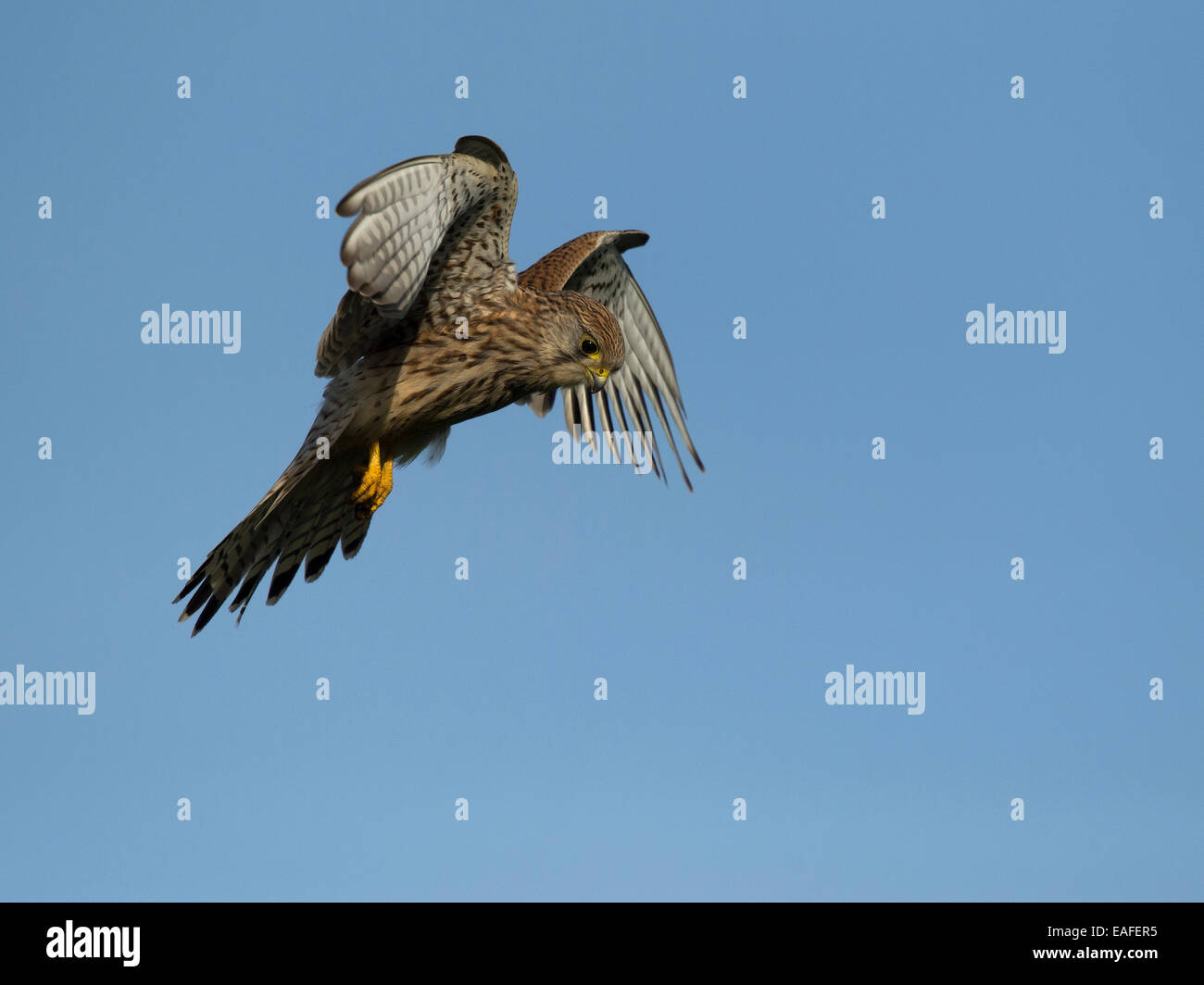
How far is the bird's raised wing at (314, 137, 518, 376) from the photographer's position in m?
6.65

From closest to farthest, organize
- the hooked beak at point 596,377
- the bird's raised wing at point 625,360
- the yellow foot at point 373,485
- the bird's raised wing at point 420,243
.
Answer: the bird's raised wing at point 420,243 < the yellow foot at point 373,485 < the hooked beak at point 596,377 < the bird's raised wing at point 625,360

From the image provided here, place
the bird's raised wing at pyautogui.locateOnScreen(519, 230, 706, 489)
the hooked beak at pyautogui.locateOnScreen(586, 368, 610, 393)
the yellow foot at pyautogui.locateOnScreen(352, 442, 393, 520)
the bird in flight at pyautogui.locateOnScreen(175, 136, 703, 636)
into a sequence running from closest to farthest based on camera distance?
the bird in flight at pyautogui.locateOnScreen(175, 136, 703, 636) < the yellow foot at pyautogui.locateOnScreen(352, 442, 393, 520) < the hooked beak at pyautogui.locateOnScreen(586, 368, 610, 393) < the bird's raised wing at pyautogui.locateOnScreen(519, 230, 706, 489)

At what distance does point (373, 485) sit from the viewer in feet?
28.6

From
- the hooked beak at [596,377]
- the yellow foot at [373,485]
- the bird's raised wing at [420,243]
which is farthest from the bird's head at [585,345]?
the yellow foot at [373,485]

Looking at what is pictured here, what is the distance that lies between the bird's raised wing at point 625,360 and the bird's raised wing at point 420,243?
2189mm

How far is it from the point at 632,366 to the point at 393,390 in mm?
3838

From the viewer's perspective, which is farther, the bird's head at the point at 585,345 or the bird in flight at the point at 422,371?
the bird's head at the point at 585,345

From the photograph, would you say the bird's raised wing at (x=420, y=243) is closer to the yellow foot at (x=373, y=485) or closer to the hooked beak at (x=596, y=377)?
the yellow foot at (x=373, y=485)

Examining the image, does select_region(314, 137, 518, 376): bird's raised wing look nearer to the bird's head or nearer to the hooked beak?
the bird's head

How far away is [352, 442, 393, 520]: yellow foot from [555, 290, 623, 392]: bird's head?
50.6 inches

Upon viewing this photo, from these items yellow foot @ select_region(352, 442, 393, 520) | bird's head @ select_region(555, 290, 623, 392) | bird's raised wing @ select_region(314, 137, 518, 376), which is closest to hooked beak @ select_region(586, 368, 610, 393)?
bird's head @ select_region(555, 290, 623, 392)

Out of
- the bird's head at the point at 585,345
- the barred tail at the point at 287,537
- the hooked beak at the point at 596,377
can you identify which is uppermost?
the bird's head at the point at 585,345

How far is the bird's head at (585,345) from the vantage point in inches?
343

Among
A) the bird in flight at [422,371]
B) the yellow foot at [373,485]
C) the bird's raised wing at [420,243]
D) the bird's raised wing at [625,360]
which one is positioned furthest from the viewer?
the bird's raised wing at [625,360]
